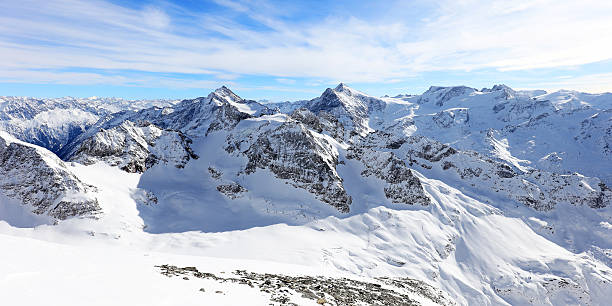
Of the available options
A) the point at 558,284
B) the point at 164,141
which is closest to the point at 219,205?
the point at 164,141

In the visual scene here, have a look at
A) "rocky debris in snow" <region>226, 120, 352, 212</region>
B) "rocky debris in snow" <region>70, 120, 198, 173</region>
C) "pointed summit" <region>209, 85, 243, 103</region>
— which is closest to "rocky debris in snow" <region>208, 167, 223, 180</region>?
"rocky debris in snow" <region>226, 120, 352, 212</region>

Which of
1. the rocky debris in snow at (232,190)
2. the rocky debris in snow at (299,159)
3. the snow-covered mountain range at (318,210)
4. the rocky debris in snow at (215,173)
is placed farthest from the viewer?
the rocky debris in snow at (215,173)

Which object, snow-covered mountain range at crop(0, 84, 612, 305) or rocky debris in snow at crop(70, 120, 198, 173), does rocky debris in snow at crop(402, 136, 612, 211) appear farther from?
rocky debris in snow at crop(70, 120, 198, 173)

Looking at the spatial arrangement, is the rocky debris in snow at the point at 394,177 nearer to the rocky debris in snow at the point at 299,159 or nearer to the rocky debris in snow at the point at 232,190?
the rocky debris in snow at the point at 299,159

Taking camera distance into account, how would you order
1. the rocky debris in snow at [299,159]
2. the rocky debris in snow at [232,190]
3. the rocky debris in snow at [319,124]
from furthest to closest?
1. the rocky debris in snow at [319,124]
2. the rocky debris in snow at [299,159]
3. the rocky debris in snow at [232,190]

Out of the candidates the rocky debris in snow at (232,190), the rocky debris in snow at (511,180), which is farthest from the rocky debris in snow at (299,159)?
the rocky debris in snow at (511,180)

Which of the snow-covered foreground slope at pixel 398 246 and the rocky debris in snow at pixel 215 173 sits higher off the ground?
the rocky debris in snow at pixel 215 173
